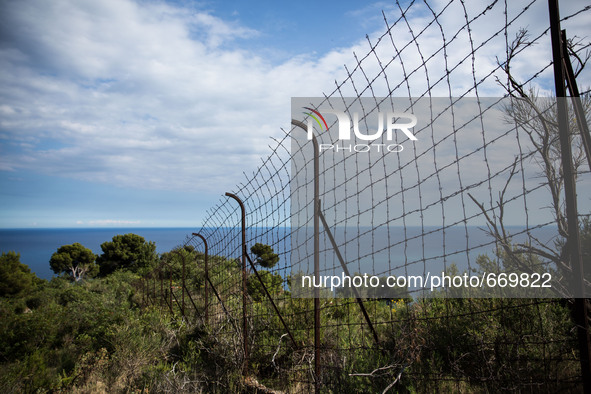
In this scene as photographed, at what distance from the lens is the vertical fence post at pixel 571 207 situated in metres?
1.76

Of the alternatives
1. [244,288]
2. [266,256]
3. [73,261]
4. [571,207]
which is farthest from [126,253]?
[571,207]

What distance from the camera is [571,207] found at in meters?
1.79

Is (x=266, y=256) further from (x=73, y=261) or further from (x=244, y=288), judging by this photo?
(x=73, y=261)

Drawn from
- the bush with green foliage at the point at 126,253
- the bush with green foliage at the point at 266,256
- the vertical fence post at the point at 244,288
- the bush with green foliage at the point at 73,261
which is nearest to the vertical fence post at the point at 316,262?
the bush with green foliage at the point at 266,256

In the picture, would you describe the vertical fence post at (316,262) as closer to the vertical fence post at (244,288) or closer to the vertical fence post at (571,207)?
the vertical fence post at (244,288)

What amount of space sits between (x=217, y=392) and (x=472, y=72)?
12.9ft

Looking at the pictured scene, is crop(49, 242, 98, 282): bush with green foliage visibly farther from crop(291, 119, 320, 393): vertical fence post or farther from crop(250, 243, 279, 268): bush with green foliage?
crop(291, 119, 320, 393): vertical fence post

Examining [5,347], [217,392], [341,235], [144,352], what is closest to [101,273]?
[5,347]

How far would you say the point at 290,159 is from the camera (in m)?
3.91

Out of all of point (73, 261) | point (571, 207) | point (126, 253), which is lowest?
point (73, 261)

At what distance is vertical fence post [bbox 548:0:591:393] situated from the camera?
176 cm

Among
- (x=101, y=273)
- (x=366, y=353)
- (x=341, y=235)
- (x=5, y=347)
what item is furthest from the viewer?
(x=101, y=273)

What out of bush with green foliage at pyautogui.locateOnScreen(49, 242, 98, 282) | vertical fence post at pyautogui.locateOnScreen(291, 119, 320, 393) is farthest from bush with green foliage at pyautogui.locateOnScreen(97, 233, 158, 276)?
vertical fence post at pyautogui.locateOnScreen(291, 119, 320, 393)

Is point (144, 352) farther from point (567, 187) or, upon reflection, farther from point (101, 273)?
point (101, 273)
